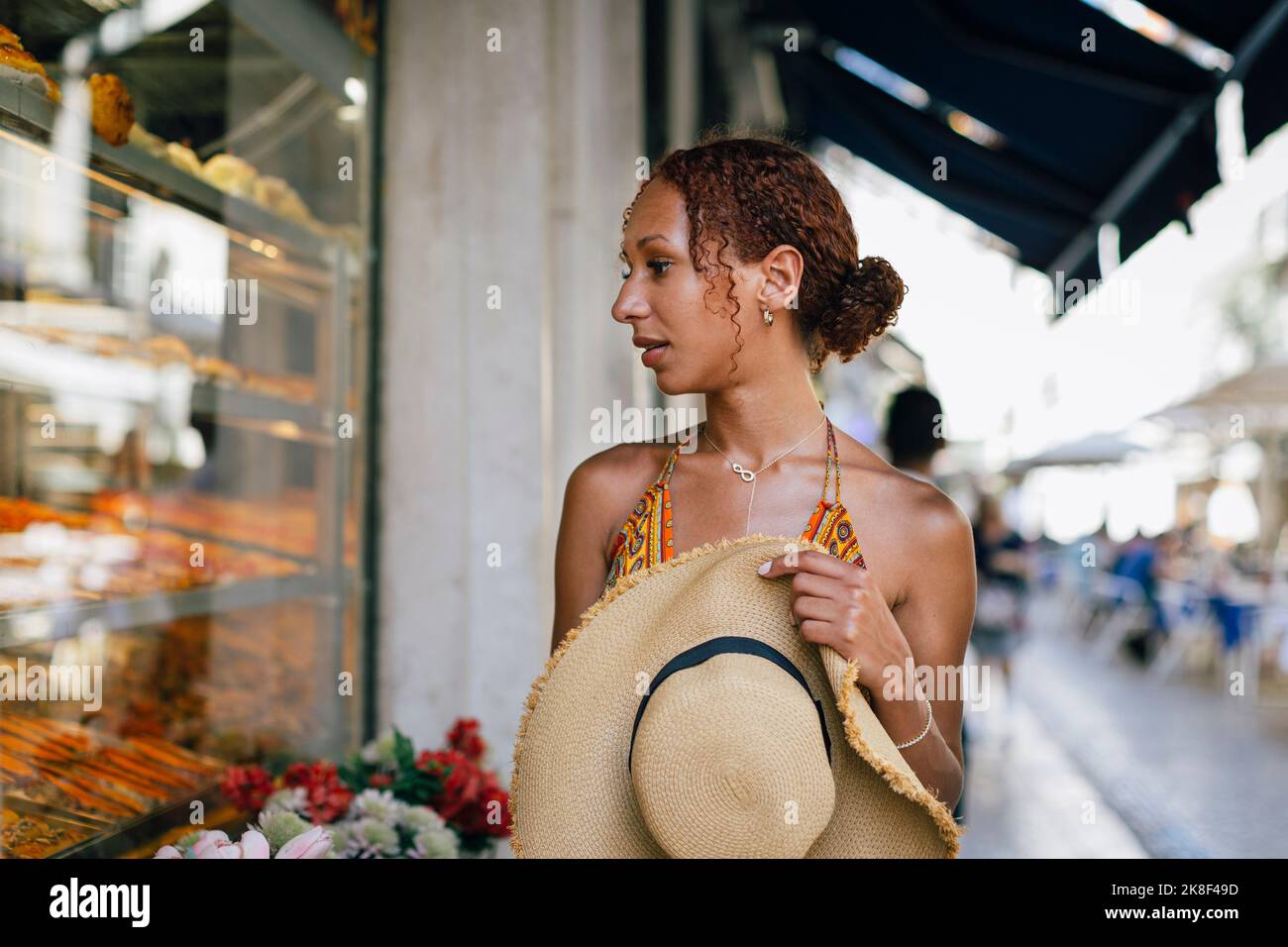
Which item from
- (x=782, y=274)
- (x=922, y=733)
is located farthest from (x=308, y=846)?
(x=782, y=274)

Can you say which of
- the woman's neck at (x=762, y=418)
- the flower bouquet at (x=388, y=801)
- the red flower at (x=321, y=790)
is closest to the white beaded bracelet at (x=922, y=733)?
the woman's neck at (x=762, y=418)

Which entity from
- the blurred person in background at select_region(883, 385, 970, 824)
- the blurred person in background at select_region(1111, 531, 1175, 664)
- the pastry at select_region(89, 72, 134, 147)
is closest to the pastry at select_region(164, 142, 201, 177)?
the pastry at select_region(89, 72, 134, 147)

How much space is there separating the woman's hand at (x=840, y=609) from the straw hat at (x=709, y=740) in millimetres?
25

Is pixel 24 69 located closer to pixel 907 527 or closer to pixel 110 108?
pixel 110 108

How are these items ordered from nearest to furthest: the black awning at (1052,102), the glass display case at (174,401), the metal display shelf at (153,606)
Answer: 1. the metal display shelf at (153,606)
2. the glass display case at (174,401)
3. the black awning at (1052,102)

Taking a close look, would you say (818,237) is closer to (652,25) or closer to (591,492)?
(591,492)

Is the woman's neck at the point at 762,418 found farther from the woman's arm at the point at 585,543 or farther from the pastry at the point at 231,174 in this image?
the pastry at the point at 231,174

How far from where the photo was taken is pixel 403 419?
10.7 ft

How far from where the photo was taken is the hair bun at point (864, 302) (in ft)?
5.15

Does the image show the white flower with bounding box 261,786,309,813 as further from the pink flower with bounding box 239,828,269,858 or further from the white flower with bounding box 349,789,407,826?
the pink flower with bounding box 239,828,269,858

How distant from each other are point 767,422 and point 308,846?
0.96 m

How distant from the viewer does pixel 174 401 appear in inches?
107
